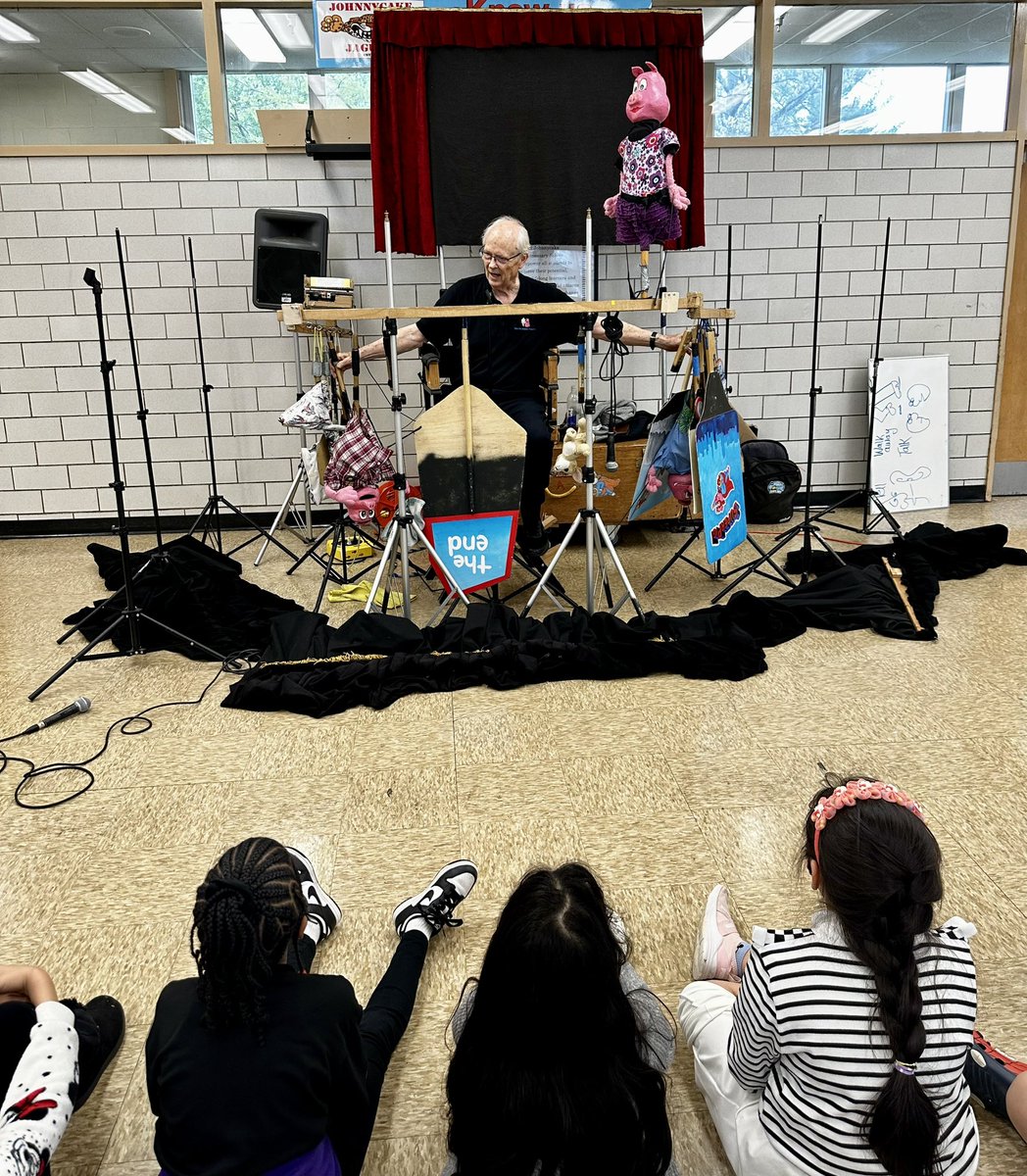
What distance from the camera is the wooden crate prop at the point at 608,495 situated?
16.3 feet

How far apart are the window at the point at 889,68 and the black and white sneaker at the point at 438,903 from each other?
4.95 m

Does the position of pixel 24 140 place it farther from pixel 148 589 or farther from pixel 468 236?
pixel 148 589

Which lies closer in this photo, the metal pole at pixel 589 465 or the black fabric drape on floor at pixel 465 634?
the black fabric drape on floor at pixel 465 634

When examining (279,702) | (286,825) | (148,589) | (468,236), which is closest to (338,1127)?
(286,825)

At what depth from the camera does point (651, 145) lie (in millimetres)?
3732

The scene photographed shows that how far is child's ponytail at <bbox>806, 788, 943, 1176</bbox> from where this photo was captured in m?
1.17

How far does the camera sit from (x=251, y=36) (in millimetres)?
5203

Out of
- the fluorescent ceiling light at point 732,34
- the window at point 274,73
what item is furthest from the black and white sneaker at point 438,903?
the fluorescent ceiling light at point 732,34

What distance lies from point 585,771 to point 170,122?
4560 mm

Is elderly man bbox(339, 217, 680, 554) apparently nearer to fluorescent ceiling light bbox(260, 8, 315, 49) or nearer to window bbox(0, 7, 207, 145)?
fluorescent ceiling light bbox(260, 8, 315, 49)

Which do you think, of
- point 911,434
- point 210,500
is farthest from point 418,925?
point 911,434

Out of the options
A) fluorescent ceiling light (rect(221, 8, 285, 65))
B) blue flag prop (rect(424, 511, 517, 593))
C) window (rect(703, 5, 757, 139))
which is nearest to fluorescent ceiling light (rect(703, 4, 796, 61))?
window (rect(703, 5, 757, 139))

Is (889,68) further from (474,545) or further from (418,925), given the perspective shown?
(418,925)

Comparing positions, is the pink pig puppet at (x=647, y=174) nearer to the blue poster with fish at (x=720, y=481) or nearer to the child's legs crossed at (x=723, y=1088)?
the blue poster with fish at (x=720, y=481)
